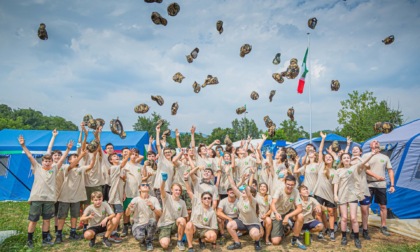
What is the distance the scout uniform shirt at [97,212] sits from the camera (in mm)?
5574

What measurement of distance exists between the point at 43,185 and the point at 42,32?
17.2 ft

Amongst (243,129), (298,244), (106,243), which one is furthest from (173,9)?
(243,129)

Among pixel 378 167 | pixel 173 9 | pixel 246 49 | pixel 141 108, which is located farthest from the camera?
pixel 246 49

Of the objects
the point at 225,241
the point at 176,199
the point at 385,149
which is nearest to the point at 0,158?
the point at 176,199

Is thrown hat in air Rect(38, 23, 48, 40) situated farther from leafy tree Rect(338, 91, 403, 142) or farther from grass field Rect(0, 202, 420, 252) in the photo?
leafy tree Rect(338, 91, 403, 142)

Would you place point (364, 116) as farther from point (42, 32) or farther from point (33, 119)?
A: point (33, 119)

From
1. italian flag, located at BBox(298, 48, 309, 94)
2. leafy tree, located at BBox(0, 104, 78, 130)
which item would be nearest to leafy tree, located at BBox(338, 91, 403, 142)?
italian flag, located at BBox(298, 48, 309, 94)

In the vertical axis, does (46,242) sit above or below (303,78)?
below

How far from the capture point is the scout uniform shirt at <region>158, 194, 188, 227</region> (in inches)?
221

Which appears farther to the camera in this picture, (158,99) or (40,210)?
(158,99)

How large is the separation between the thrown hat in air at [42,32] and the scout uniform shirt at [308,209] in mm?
8978

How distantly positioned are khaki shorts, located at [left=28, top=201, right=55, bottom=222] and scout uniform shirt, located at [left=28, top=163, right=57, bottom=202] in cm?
11

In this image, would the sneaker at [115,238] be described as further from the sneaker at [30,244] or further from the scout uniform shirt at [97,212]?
the sneaker at [30,244]

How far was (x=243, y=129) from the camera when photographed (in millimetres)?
60938
